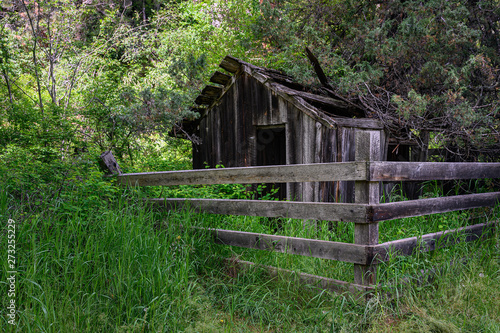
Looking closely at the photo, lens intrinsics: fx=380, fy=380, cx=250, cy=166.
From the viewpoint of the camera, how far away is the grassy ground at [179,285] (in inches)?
122

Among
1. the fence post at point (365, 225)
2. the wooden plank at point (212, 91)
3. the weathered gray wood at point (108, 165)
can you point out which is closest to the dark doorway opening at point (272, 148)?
the wooden plank at point (212, 91)

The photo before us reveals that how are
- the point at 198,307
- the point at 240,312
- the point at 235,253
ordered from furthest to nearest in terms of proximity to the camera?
1. the point at 235,253
2. the point at 240,312
3. the point at 198,307

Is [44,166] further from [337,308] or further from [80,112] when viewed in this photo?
[80,112]

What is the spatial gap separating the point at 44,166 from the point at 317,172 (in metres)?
3.74

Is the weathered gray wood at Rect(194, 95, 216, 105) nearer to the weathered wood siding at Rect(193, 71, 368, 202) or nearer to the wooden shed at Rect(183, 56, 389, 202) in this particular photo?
the wooden shed at Rect(183, 56, 389, 202)

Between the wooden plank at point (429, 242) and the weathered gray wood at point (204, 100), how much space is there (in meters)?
5.75

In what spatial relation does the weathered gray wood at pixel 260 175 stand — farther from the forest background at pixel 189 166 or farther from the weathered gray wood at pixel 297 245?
the weathered gray wood at pixel 297 245

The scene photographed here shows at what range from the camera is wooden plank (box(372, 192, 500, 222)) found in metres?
3.56

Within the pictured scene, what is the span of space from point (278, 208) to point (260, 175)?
43 cm

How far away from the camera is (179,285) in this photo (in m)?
3.41

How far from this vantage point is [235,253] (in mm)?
4465

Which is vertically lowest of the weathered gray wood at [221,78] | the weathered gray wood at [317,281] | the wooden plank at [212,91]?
the weathered gray wood at [317,281]

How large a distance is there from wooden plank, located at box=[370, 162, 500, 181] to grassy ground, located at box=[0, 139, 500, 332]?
86cm

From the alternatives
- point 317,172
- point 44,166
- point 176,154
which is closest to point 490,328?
point 317,172
